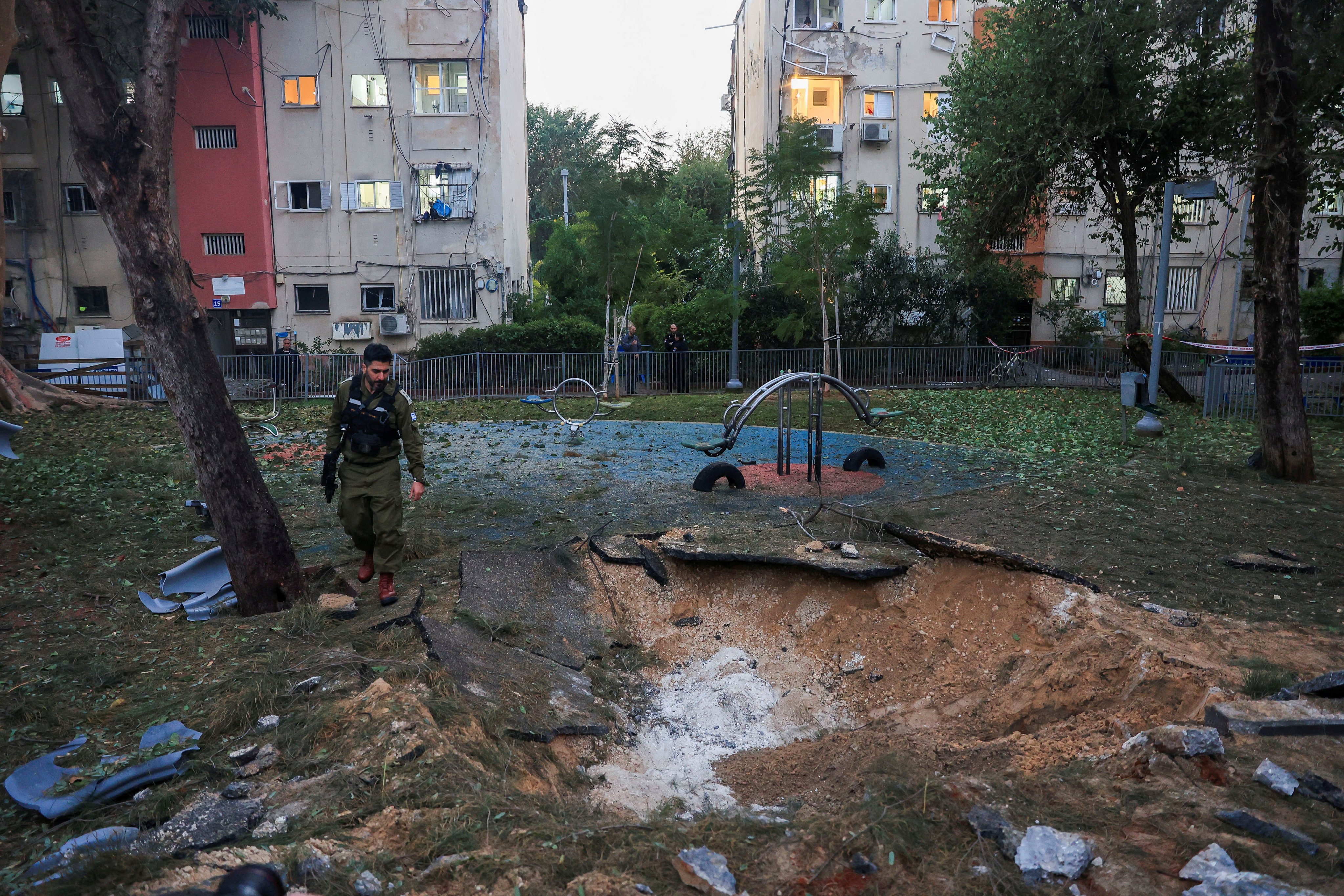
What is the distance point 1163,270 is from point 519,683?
1439 centimetres

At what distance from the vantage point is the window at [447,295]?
85.9 feet

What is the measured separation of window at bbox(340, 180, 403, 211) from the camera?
84.3ft

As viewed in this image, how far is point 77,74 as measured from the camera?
239 inches

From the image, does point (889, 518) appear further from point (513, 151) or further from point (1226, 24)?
point (513, 151)

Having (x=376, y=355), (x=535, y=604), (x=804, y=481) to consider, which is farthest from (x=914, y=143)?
(x=535, y=604)

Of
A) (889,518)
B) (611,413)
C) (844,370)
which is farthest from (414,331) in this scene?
(889,518)

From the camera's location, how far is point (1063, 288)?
93.0 ft

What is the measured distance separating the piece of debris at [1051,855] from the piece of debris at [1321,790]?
0.99m

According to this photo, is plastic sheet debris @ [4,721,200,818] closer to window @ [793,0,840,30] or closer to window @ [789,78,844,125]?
window @ [789,78,844,125]

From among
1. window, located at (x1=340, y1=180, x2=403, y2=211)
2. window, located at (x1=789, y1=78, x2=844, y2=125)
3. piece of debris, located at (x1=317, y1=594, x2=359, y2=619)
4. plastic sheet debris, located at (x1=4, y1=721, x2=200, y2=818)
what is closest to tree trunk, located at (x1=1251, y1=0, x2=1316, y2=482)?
piece of debris, located at (x1=317, y1=594, x2=359, y2=619)

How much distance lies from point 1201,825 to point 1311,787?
567 millimetres

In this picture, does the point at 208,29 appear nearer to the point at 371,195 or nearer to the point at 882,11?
the point at 371,195

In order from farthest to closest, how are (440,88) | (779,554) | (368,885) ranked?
(440,88) → (779,554) → (368,885)

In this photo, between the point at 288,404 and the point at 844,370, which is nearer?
the point at 288,404
